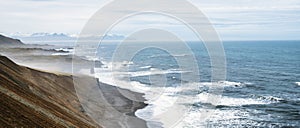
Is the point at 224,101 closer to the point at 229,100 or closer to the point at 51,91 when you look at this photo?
the point at 229,100

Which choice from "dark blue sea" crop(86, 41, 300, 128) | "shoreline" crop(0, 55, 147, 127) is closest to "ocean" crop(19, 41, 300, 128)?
"dark blue sea" crop(86, 41, 300, 128)

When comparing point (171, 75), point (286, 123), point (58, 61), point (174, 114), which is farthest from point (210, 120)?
point (58, 61)

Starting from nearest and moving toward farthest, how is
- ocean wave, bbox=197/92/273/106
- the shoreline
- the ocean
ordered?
the shoreline → the ocean → ocean wave, bbox=197/92/273/106

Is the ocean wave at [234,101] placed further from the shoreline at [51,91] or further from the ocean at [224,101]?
the shoreline at [51,91]

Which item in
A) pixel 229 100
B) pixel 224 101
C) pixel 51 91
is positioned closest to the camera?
pixel 51 91

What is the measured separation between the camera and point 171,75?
104438mm

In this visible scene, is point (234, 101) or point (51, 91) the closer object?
point (51, 91)

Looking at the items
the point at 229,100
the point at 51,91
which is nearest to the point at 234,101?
the point at 229,100

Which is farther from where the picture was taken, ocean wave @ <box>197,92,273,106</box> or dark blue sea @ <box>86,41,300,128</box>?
ocean wave @ <box>197,92,273,106</box>

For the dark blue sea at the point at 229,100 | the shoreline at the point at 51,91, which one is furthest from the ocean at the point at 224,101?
the shoreline at the point at 51,91

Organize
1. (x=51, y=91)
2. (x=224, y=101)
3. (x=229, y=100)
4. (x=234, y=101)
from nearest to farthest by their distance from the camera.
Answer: (x=51, y=91)
(x=234, y=101)
(x=224, y=101)
(x=229, y=100)

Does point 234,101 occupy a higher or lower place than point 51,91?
lower

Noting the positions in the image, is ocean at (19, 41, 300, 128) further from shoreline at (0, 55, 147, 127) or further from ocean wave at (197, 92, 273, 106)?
shoreline at (0, 55, 147, 127)

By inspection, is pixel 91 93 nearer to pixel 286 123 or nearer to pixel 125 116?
pixel 125 116
